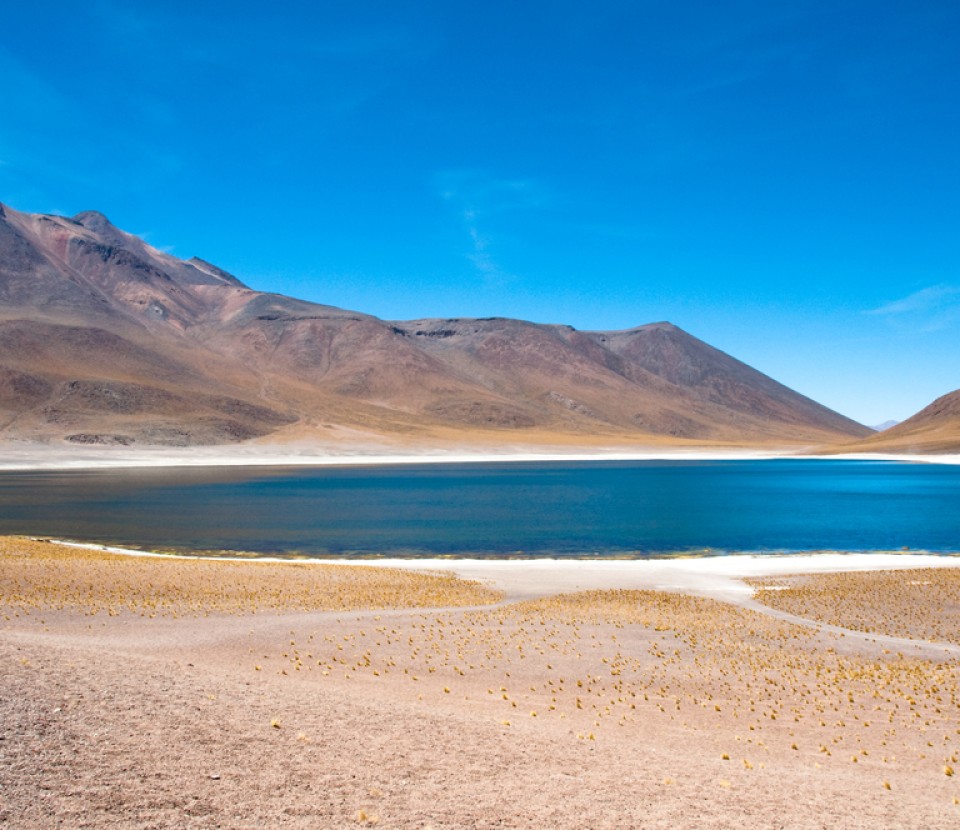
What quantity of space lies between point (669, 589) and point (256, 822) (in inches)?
1065

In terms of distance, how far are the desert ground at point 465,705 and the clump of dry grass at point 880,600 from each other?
176 mm

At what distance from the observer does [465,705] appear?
15172 millimetres

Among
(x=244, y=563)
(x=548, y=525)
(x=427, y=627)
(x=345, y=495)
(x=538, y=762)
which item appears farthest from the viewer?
(x=345, y=495)

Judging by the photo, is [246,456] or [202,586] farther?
[246,456]

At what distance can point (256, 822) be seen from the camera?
8.70 meters

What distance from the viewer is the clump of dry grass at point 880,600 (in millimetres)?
Result: 25672

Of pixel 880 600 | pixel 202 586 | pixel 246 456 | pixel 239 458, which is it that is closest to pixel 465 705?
pixel 202 586

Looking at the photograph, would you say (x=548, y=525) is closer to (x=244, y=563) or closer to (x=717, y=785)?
(x=244, y=563)

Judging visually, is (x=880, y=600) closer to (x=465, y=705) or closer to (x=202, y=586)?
(x=465, y=705)

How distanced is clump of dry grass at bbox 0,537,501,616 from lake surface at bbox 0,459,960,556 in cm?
1281

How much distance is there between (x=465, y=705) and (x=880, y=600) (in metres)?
21.3

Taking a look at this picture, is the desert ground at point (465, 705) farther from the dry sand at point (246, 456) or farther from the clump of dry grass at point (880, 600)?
the dry sand at point (246, 456)

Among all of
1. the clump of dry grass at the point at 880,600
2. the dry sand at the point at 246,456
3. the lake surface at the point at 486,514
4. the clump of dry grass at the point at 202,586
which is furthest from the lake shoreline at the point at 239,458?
the clump of dry grass at the point at 880,600

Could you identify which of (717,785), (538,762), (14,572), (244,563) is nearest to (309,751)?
(538,762)
